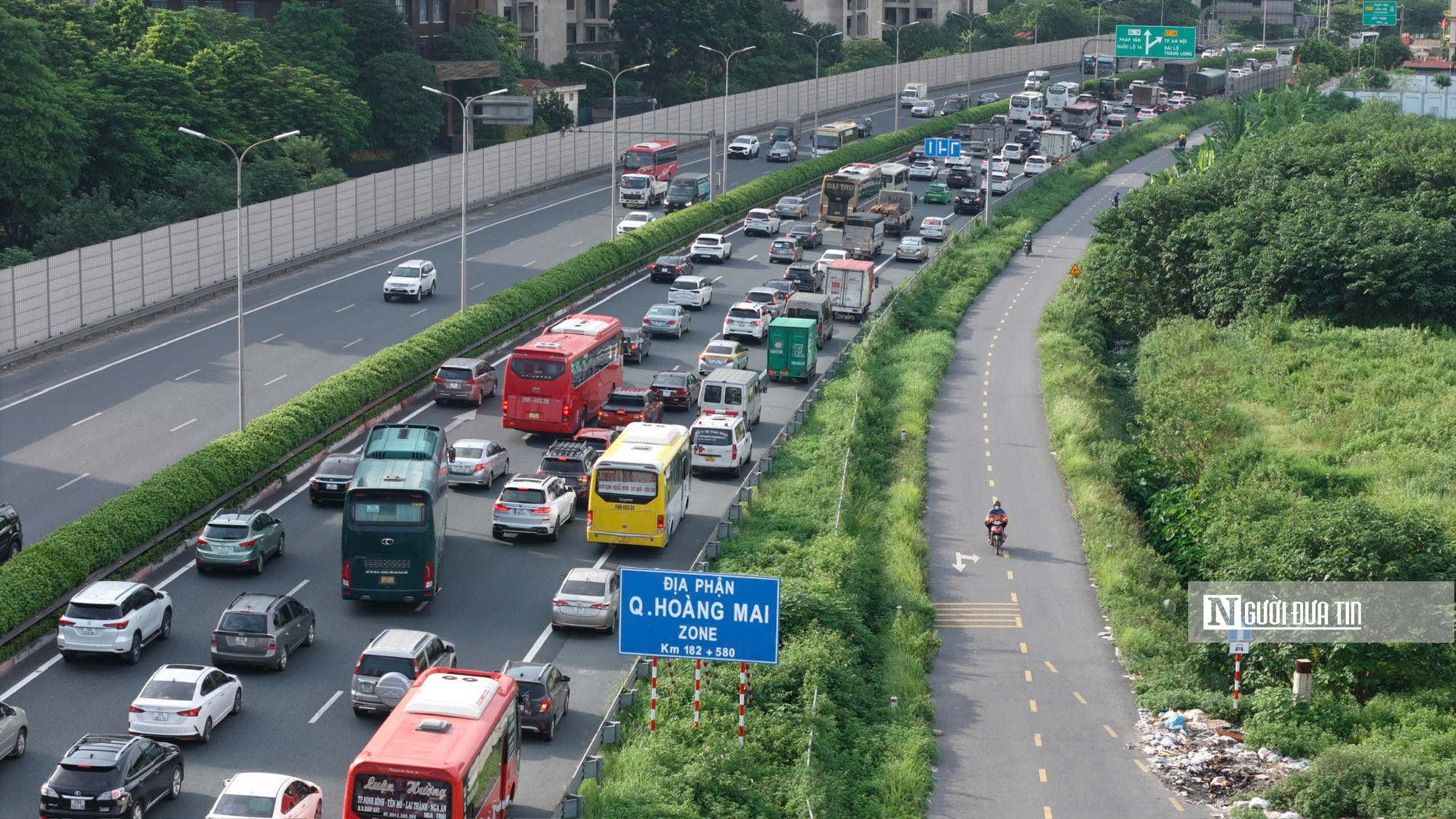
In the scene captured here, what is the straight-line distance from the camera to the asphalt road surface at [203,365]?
50250mm

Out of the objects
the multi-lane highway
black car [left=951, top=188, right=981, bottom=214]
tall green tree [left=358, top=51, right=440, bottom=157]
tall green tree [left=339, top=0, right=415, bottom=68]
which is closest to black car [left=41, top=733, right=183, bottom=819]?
the multi-lane highway

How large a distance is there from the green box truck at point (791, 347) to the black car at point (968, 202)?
145 ft

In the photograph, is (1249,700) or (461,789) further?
(1249,700)

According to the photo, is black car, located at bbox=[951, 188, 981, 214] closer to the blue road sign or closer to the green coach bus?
the green coach bus

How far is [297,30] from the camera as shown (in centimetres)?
11406

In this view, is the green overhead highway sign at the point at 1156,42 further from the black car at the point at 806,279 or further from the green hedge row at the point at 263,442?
the black car at the point at 806,279

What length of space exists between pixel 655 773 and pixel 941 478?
2592cm

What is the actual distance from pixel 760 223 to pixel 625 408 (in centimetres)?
4182

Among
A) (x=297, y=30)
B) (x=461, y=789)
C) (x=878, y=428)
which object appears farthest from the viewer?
(x=297, y=30)

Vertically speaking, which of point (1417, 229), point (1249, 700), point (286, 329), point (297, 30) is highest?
point (297, 30)

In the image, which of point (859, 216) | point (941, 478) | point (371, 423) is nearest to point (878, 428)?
point (941, 478)

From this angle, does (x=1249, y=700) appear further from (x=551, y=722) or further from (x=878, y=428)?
(x=878, y=428)

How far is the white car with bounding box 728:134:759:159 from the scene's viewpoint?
12023 cm

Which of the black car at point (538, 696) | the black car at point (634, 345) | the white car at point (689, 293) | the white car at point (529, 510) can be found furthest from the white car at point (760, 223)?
the black car at point (538, 696)
